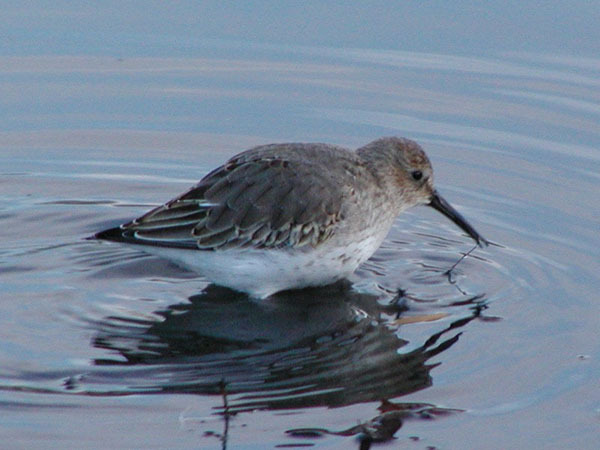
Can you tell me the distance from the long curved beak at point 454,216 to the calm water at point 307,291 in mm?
116

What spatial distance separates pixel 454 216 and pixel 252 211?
1803 millimetres

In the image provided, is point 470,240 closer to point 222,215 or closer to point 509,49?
point 222,215

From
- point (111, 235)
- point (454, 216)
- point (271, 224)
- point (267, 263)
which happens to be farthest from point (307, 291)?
point (111, 235)

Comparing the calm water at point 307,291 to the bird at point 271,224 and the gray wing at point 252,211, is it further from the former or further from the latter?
the gray wing at point 252,211

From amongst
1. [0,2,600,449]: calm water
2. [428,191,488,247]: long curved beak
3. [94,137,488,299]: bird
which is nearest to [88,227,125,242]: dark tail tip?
[94,137,488,299]: bird

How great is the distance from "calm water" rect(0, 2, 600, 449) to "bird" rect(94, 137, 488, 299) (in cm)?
28

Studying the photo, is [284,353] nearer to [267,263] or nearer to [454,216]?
[267,263]

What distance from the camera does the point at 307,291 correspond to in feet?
28.9

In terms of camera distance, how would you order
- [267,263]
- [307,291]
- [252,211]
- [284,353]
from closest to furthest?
[284,353], [267,263], [252,211], [307,291]

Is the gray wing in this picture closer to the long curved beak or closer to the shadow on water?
the shadow on water

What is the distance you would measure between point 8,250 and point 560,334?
4.20 metres

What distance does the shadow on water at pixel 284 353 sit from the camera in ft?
23.0

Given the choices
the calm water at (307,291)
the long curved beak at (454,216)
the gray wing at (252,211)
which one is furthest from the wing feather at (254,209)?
the long curved beak at (454,216)

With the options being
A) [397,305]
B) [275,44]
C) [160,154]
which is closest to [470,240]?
[397,305]
